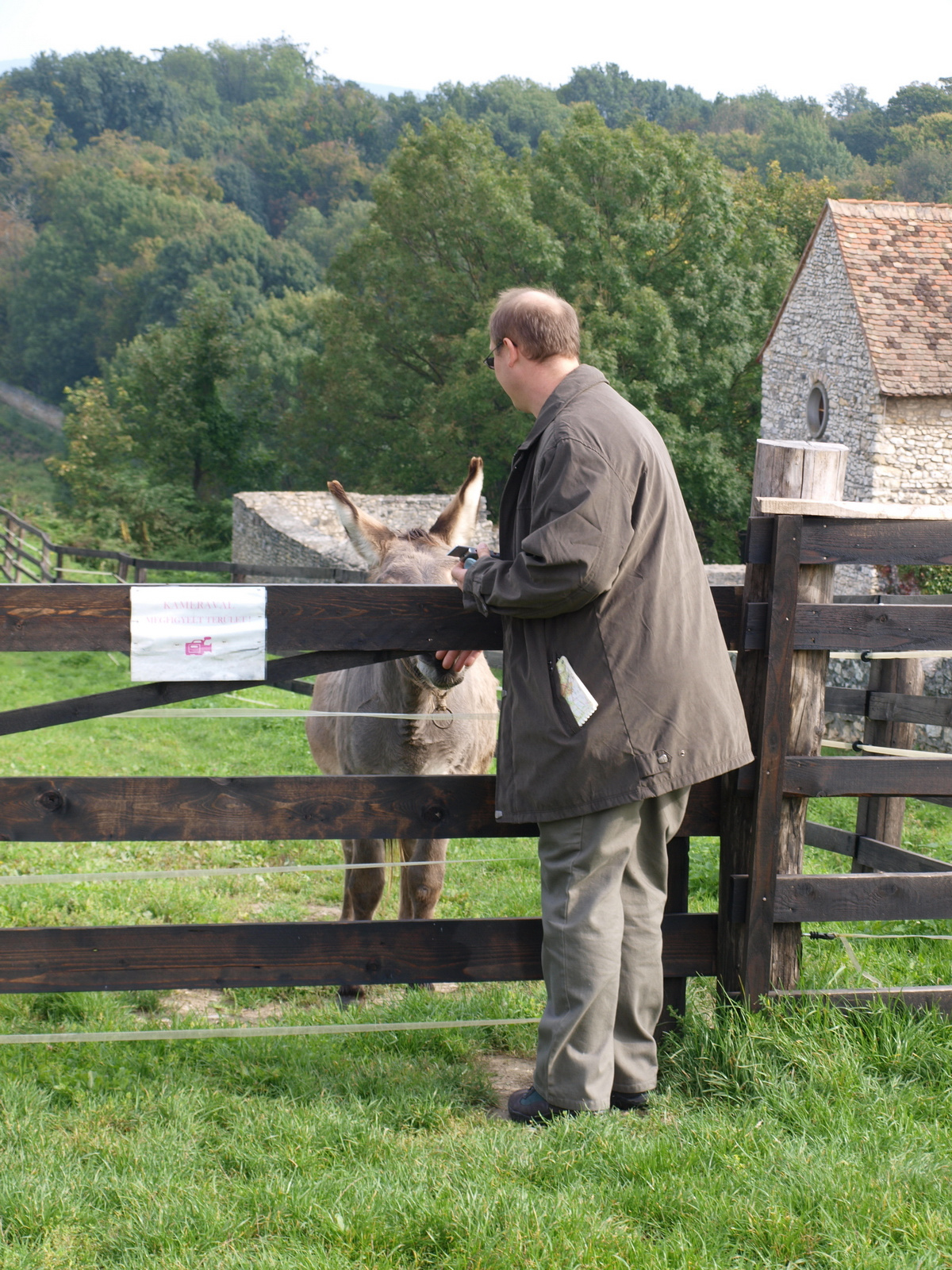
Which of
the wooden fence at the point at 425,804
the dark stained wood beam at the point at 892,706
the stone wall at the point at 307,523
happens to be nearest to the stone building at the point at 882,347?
the stone wall at the point at 307,523

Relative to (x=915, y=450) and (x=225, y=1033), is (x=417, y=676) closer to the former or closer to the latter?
(x=225, y=1033)

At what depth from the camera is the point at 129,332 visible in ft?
247

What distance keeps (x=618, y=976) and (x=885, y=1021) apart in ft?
3.28

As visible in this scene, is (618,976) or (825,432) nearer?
(618,976)

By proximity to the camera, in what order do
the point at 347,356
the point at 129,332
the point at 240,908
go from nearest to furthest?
the point at 240,908 < the point at 347,356 < the point at 129,332

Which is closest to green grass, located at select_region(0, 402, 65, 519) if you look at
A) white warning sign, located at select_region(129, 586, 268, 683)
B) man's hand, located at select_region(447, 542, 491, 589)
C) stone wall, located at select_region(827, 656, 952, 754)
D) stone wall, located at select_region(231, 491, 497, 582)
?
stone wall, located at select_region(231, 491, 497, 582)

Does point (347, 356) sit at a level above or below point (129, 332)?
below

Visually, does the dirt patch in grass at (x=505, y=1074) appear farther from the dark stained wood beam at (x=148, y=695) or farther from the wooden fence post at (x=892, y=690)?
the wooden fence post at (x=892, y=690)

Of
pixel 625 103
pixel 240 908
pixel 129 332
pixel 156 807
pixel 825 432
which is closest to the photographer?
pixel 156 807

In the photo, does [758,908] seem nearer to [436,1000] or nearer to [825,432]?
[436,1000]

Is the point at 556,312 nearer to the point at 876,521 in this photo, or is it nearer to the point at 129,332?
the point at 876,521

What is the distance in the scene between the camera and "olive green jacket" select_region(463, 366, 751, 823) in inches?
107

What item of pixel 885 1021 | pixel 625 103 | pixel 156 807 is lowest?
pixel 885 1021

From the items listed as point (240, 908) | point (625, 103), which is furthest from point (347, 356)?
point (625, 103)
